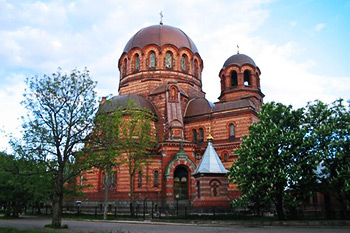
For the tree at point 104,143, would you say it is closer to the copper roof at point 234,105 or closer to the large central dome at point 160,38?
the copper roof at point 234,105

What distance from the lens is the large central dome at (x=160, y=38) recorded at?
135ft

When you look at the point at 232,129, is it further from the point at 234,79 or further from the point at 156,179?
the point at 156,179

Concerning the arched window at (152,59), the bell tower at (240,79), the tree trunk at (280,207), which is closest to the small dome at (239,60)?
the bell tower at (240,79)

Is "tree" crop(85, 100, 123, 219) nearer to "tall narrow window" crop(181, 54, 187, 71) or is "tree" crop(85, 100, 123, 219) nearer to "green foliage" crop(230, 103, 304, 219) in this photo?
"green foliage" crop(230, 103, 304, 219)

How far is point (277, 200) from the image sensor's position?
1939cm

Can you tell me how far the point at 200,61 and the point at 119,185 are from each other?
1995cm

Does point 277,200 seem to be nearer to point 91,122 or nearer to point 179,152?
point 91,122

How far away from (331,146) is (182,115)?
67.7 ft

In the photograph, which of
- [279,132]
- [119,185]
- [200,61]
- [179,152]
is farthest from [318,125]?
[200,61]

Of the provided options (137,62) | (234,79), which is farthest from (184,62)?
(234,79)

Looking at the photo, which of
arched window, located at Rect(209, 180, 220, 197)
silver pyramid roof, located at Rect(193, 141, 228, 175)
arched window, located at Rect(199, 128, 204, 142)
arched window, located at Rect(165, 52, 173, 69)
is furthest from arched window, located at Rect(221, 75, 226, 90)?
arched window, located at Rect(209, 180, 220, 197)

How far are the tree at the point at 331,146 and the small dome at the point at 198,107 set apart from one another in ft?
57.1

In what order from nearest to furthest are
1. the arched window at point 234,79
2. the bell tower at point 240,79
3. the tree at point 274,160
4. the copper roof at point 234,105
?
the tree at point 274,160 → the copper roof at point 234,105 → the bell tower at point 240,79 → the arched window at point 234,79

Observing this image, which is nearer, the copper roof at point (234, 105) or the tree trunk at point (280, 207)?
the tree trunk at point (280, 207)
